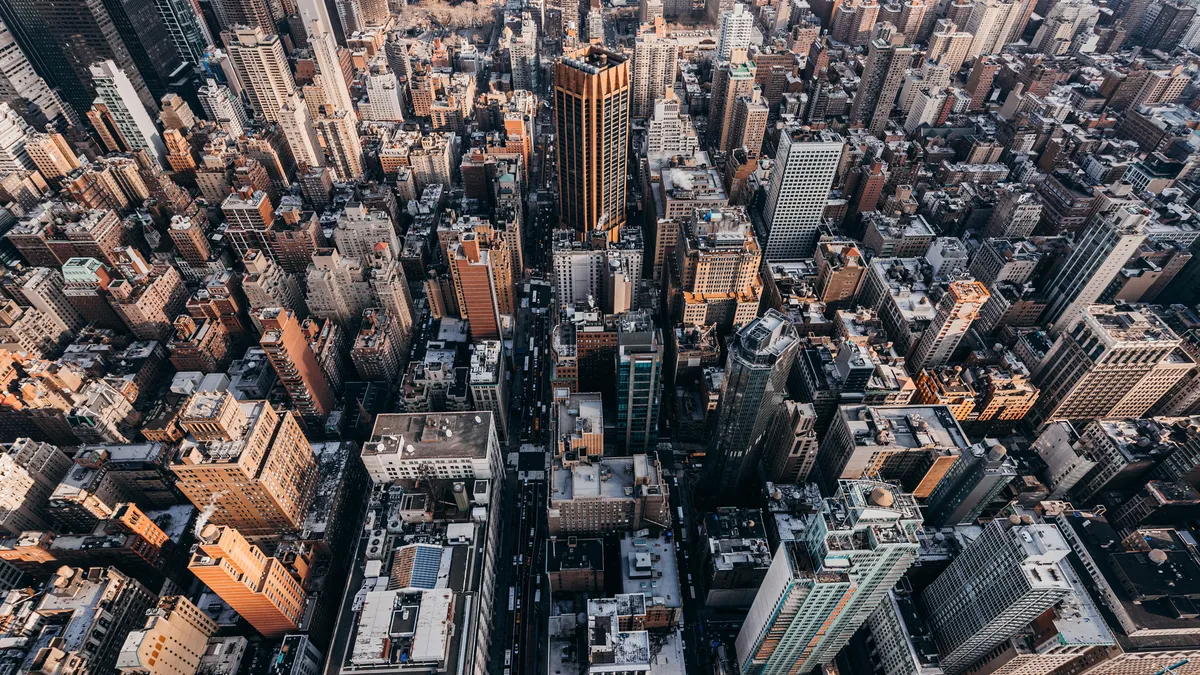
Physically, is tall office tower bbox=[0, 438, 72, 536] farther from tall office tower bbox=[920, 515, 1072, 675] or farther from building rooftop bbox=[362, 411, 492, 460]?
tall office tower bbox=[920, 515, 1072, 675]

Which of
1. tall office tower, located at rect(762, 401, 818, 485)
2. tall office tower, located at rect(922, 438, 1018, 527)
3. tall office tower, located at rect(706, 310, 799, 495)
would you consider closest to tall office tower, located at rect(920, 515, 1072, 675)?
tall office tower, located at rect(922, 438, 1018, 527)

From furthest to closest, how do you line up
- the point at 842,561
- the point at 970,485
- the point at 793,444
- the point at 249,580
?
the point at 793,444, the point at 970,485, the point at 249,580, the point at 842,561

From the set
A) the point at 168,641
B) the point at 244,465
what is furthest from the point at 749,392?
the point at 168,641

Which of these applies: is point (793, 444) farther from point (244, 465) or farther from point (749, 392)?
point (244, 465)

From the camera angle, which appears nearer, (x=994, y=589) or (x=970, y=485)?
(x=994, y=589)

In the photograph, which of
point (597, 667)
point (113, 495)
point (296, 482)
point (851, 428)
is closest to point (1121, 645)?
point (851, 428)

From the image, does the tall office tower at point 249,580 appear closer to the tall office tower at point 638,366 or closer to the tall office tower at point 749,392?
the tall office tower at point 638,366

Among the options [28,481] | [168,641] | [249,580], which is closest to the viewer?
[168,641]
